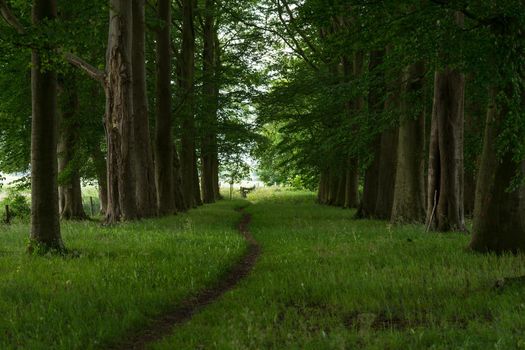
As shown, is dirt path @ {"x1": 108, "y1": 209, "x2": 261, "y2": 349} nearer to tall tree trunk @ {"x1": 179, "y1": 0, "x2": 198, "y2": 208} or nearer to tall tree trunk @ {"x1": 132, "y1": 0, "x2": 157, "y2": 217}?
tall tree trunk @ {"x1": 132, "y1": 0, "x2": 157, "y2": 217}

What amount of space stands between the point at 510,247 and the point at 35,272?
7881 millimetres

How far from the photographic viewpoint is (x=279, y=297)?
22.8 ft

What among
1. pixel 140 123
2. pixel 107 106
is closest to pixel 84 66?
pixel 107 106

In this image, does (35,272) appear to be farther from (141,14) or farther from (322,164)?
(322,164)

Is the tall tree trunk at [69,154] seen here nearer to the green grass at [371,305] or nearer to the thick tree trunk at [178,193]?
the thick tree trunk at [178,193]

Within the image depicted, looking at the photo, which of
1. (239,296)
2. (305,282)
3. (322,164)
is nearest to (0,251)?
(239,296)

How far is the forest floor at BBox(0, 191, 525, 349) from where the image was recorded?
16.9 feet

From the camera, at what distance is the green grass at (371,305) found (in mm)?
4988

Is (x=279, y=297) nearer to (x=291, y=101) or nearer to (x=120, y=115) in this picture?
(x=120, y=115)

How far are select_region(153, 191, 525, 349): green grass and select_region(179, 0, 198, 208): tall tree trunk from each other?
16192 millimetres

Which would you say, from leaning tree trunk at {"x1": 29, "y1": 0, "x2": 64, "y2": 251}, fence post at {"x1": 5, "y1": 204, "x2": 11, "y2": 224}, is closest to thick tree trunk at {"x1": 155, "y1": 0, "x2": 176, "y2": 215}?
fence post at {"x1": 5, "y1": 204, "x2": 11, "y2": 224}

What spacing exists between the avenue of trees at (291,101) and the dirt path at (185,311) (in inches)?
145

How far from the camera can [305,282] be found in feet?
25.0

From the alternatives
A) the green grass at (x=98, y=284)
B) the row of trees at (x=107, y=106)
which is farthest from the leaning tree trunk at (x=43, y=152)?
the green grass at (x=98, y=284)
